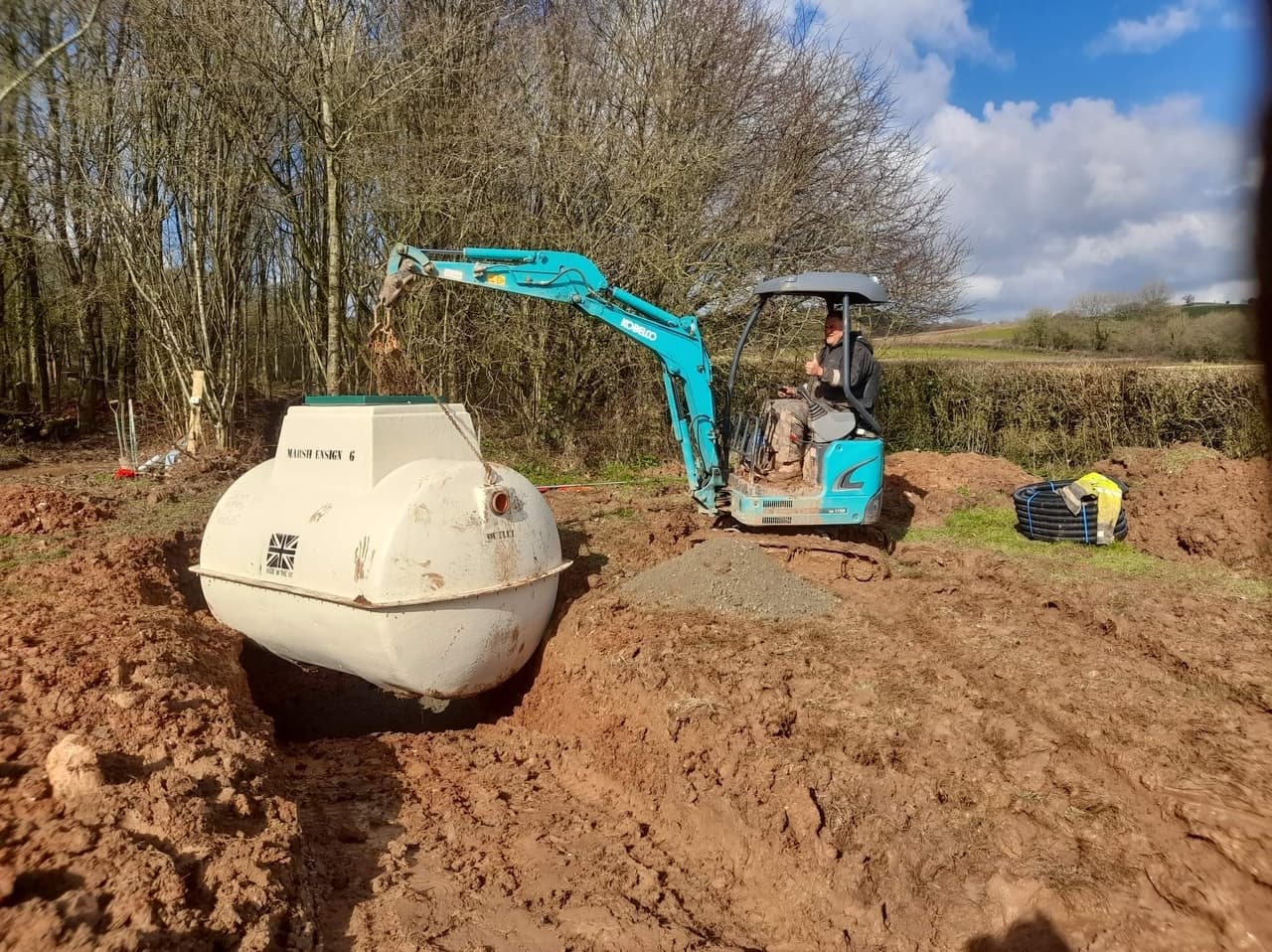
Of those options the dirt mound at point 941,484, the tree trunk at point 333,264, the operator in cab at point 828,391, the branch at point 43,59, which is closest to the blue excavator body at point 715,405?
the operator in cab at point 828,391

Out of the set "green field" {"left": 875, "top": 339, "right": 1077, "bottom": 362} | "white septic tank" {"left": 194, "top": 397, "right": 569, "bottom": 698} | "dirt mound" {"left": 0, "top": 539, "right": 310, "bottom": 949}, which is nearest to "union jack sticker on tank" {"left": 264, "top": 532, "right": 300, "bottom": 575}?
"white septic tank" {"left": 194, "top": 397, "right": 569, "bottom": 698}

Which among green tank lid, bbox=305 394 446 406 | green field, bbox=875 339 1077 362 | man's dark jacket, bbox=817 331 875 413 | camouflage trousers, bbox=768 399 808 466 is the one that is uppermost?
green field, bbox=875 339 1077 362

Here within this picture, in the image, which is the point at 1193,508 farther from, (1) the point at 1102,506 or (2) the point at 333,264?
(2) the point at 333,264

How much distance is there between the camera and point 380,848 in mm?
4367

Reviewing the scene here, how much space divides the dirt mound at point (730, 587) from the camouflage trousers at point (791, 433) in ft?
3.66

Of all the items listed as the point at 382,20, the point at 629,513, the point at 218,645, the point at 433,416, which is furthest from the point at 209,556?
the point at 382,20

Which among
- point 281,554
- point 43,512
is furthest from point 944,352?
point 43,512

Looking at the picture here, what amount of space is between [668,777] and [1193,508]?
670cm

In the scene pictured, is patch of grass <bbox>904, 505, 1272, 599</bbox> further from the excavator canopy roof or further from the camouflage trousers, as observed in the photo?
the excavator canopy roof

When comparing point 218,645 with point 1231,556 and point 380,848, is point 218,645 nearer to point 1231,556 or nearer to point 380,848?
point 380,848

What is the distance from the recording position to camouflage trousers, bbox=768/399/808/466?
7.83 metres

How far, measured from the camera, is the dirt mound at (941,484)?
10289 millimetres

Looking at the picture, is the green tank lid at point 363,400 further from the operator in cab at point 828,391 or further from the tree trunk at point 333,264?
the tree trunk at point 333,264

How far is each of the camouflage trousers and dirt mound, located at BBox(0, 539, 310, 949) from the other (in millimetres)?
4761
